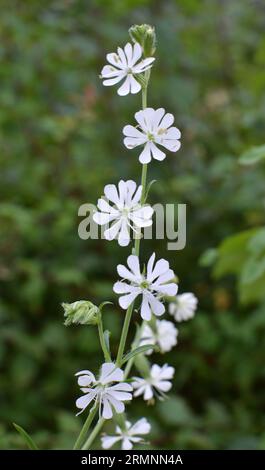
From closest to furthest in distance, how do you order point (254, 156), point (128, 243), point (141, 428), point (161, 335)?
point (128, 243) → point (141, 428) → point (161, 335) → point (254, 156)

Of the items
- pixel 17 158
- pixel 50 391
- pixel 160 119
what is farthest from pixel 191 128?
pixel 160 119

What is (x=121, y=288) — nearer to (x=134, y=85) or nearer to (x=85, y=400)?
(x=85, y=400)

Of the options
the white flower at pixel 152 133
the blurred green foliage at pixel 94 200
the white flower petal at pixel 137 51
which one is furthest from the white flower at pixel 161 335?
the blurred green foliage at pixel 94 200

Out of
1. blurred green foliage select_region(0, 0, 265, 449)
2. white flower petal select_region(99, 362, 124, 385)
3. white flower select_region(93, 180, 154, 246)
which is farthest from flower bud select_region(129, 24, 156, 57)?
blurred green foliage select_region(0, 0, 265, 449)

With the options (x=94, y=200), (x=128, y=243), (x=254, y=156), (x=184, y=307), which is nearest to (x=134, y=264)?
(x=128, y=243)

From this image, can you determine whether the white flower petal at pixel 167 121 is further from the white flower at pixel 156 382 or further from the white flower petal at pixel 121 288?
the white flower at pixel 156 382
